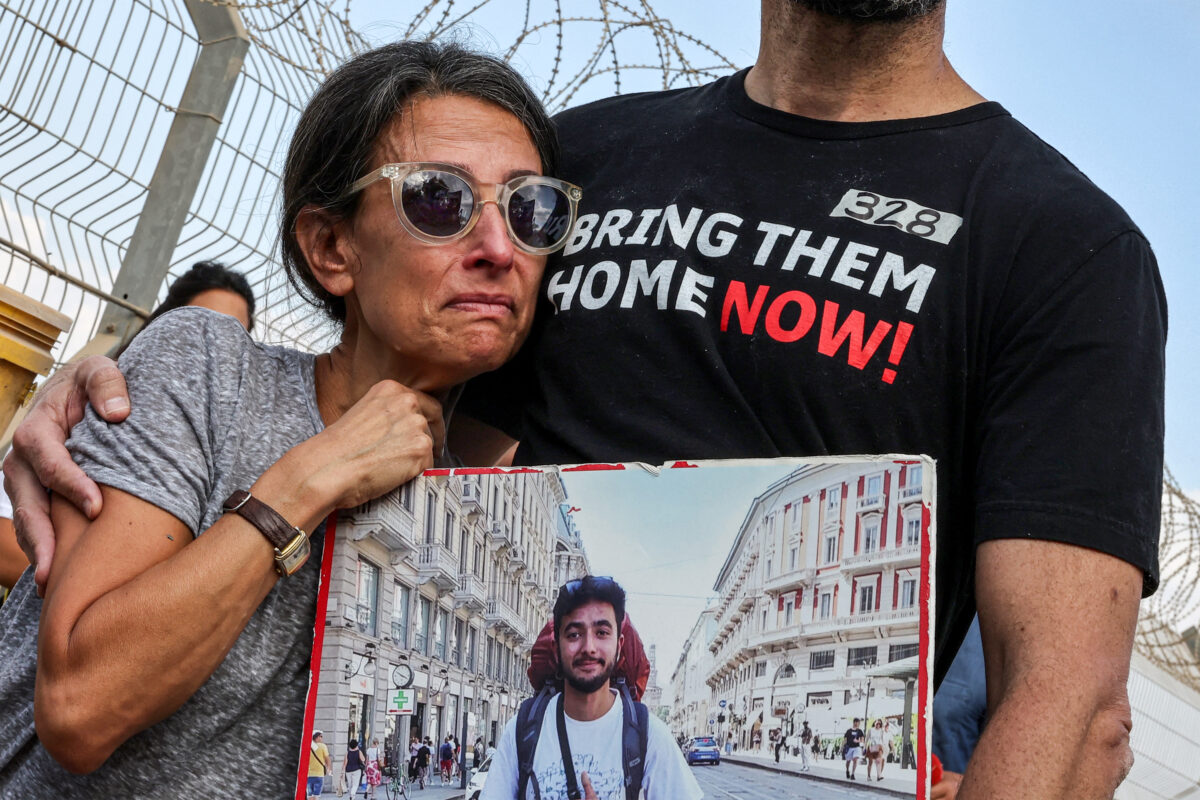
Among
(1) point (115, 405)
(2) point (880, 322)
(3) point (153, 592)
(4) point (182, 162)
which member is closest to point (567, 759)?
(3) point (153, 592)

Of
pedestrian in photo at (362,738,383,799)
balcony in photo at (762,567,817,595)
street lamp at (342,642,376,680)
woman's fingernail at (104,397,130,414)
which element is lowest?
pedestrian in photo at (362,738,383,799)

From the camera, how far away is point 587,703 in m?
1.68

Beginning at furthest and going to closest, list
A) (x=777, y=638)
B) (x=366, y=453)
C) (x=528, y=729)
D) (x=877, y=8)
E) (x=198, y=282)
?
(x=198, y=282), (x=877, y=8), (x=366, y=453), (x=528, y=729), (x=777, y=638)

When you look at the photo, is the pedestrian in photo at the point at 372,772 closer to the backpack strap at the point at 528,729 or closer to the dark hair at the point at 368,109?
the backpack strap at the point at 528,729

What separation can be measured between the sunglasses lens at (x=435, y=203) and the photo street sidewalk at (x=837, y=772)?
100 centimetres

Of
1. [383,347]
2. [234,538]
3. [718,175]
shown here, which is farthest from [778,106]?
[234,538]

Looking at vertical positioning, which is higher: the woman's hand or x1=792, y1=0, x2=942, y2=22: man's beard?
x1=792, y1=0, x2=942, y2=22: man's beard

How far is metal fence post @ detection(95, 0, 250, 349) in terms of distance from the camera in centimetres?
469

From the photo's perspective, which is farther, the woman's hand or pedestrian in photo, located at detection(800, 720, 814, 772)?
the woman's hand

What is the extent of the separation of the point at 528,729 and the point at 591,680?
0.11m

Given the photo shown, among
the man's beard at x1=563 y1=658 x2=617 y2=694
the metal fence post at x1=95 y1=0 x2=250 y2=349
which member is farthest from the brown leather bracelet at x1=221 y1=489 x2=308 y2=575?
the metal fence post at x1=95 y1=0 x2=250 y2=349

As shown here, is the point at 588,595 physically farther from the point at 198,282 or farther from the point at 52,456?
the point at 198,282

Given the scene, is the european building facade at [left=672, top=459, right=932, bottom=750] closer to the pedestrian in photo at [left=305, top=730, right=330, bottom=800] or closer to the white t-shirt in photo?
the white t-shirt in photo

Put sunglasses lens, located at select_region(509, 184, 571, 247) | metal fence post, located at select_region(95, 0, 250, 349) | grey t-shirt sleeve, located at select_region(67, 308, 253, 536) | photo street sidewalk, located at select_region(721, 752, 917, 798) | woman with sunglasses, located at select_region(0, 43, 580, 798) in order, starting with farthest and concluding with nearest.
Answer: metal fence post, located at select_region(95, 0, 250, 349) < sunglasses lens, located at select_region(509, 184, 571, 247) < grey t-shirt sleeve, located at select_region(67, 308, 253, 536) < woman with sunglasses, located at select_region(0, 43, 580, 798) < photo street sidewalk, located at select_region(721, 752, 917, 798)
